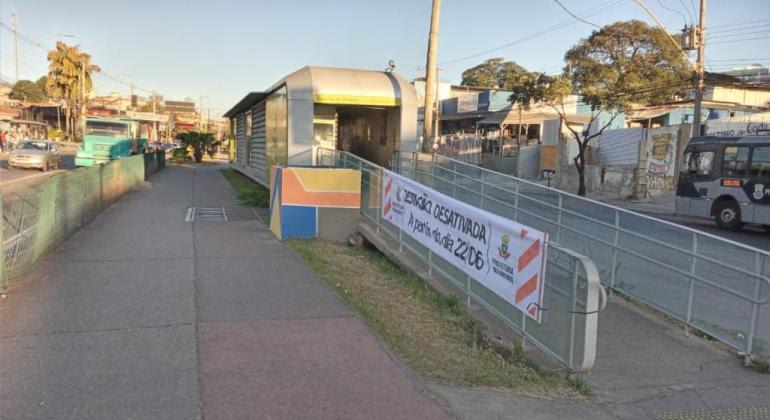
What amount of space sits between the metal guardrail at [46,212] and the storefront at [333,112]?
4.09 metres

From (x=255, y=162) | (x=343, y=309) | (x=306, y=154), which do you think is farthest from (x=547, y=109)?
(x=343, y=309)

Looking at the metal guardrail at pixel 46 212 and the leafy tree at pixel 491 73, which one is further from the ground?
the leafy tree at pixel 491 73

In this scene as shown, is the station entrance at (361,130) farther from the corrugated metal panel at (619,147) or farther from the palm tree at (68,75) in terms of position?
the palm tree at (68,75)

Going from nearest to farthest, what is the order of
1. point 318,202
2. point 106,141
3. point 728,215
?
point 318,202
point 728,215
point 106,141

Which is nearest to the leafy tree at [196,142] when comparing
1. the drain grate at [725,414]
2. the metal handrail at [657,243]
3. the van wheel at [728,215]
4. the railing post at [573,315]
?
Answer: the van wheel at [728,215]

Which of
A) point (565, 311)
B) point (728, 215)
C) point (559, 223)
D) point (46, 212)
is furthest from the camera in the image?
point (728, 215)

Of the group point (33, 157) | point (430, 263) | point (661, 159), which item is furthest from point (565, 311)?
point (33, 157)

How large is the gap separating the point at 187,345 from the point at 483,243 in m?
2.92

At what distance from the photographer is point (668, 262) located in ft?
21.5

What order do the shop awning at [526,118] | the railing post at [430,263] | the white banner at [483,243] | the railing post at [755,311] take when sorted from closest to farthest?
the white banner at [483,243], the railing post at [755,311], the railing post at [430,263], the shop awning at [526,118]

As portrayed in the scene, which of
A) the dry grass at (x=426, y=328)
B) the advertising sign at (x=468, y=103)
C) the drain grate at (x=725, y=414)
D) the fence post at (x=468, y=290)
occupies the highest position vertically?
the advertising sign at (x=468, y=103)

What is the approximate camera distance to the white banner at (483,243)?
497 cm

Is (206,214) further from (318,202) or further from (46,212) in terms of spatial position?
(46,212)

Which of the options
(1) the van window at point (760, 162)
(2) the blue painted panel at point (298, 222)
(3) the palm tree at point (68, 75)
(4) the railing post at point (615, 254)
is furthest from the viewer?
(3) the palm tree at point (68, 75)
